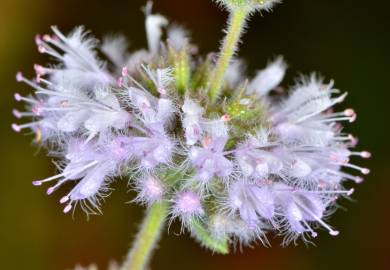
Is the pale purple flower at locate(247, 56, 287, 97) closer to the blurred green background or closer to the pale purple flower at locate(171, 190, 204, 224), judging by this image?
the pale purple flower at locate(171, 190, 204, 224)

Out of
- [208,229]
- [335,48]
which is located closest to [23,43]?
[335,48]

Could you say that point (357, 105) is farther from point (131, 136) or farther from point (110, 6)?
point (131, 136)

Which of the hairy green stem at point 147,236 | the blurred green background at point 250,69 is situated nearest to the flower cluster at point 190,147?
the hairy green stem at point 147,236

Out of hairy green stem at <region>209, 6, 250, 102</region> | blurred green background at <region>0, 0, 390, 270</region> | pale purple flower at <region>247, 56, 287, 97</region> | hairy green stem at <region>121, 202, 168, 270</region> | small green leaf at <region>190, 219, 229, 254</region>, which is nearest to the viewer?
hairy green stem at <region>209, 6, 250, 102</region>

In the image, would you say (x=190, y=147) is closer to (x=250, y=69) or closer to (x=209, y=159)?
(x=209, y=159)

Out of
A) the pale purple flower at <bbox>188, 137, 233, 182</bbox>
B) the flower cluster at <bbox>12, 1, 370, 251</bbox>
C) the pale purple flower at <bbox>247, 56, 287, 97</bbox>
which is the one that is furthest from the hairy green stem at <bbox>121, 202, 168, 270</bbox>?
the pale purple flower at <bbox>247, 56, 287, 97</bbox>
